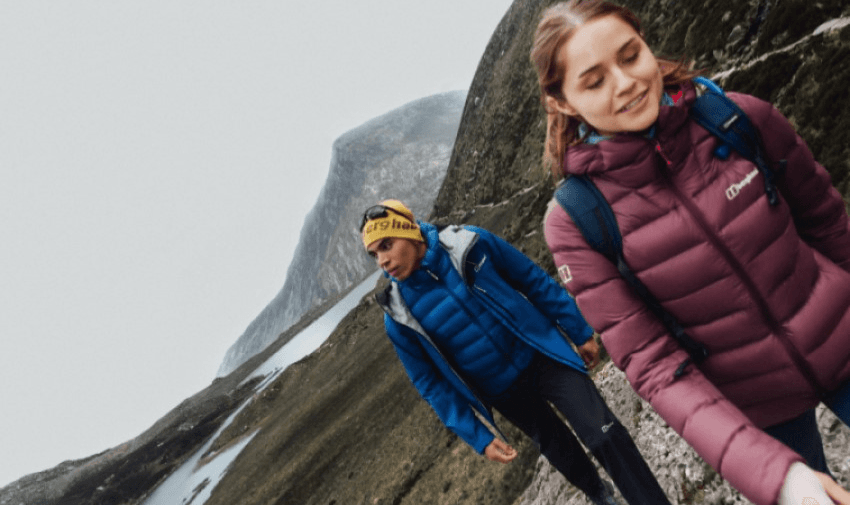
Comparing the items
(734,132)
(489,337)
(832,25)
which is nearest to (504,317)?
(489,337)

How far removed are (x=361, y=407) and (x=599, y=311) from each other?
73.4 ft

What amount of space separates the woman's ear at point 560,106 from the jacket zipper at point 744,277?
39 centimetres

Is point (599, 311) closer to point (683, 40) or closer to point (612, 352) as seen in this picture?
point (612, 352)

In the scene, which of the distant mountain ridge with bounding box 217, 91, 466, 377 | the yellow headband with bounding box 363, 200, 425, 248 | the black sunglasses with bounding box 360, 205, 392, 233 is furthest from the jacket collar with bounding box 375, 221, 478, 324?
the distant mountain ridge with bounding box 217, 91, 466, 377

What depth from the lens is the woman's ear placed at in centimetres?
188

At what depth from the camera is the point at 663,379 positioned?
1699 mm

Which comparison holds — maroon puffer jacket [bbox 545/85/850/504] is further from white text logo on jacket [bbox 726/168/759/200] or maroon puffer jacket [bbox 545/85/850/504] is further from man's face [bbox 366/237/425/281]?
man's face [bbox 366/237/425/281]

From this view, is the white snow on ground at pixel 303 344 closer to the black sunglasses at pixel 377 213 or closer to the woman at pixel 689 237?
the black sunglasses at pixel 377 213

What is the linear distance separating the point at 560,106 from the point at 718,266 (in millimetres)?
1012

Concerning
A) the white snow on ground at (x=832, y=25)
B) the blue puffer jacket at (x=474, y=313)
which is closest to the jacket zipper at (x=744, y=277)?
the blue puffer jacket at (x=474, y=313)

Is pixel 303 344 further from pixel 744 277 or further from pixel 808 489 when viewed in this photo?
pixel 808 489

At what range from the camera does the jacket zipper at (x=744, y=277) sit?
5.77 ft

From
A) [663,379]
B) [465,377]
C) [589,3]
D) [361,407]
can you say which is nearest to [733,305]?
[663,379]

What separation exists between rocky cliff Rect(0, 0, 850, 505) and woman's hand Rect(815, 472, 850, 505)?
2.41 m
